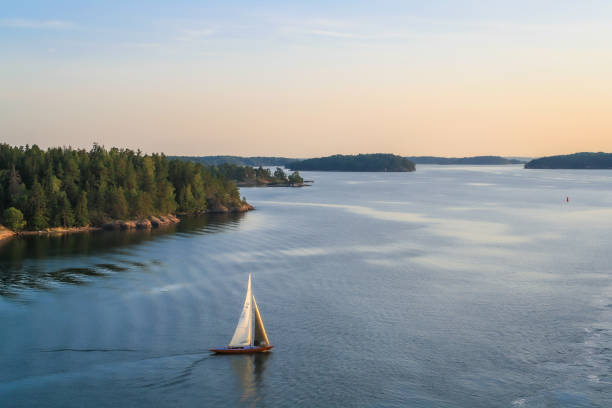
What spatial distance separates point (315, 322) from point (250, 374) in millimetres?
9105

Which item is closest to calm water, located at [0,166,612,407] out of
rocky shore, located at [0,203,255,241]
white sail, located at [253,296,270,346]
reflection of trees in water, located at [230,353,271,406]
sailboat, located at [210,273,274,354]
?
reflection of trees in water, located at [230,353,271,406]

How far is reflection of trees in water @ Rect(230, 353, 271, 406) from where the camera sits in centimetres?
2969

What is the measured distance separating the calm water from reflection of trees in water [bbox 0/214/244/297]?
44cm

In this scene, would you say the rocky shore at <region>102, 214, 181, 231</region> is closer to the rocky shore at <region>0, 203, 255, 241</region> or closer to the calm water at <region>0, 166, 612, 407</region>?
the rocky shore at <region>0, 203, 255, 241</region>

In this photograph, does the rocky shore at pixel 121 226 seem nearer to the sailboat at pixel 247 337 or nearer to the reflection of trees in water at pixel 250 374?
the sailboat at pixel 247 337

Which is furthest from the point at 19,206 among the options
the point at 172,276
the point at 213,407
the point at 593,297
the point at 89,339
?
the point at 593,297

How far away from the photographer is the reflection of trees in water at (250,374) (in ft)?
97.4

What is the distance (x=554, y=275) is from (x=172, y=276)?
38205mm

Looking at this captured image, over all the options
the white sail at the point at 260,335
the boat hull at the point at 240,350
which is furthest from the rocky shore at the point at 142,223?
the white sail at the point at 260,335

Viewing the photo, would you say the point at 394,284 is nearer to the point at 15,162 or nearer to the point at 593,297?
the point at 593,297

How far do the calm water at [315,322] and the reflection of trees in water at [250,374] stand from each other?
0.12 meters

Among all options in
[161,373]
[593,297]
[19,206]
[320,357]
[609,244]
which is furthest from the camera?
[19,206]

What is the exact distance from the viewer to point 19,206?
88500 millimetres

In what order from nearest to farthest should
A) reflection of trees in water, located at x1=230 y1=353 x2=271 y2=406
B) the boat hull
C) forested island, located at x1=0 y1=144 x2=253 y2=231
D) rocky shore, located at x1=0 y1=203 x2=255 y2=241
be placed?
reflection of trees in water, located at x1=230 y1=353 x2=271 y2=406 < the boat hull < rocky shore, located at x1=0 y1=203 x2=255 y2=241 < forested island, located at x1=0 y1=144 x2=253 y2=231
